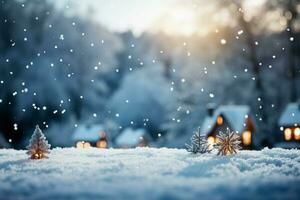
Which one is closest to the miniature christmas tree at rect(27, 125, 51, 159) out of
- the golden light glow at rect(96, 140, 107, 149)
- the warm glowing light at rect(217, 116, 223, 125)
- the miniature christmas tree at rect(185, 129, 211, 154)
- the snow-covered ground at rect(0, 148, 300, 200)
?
the snow-covered ground at rect(0, 148, 300, 200)

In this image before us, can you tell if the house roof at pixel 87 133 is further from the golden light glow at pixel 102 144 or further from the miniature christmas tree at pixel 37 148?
the miniature christmas tree at pixel 37 148

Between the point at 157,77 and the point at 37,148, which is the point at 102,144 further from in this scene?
the point at 37,148

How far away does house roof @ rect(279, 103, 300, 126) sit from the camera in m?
57.1

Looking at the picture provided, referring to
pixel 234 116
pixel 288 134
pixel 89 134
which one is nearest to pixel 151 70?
pixel 89 134

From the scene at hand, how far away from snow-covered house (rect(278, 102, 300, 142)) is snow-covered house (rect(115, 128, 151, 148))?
23.3m

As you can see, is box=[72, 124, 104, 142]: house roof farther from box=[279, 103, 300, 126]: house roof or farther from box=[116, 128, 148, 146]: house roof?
box=[279, 103, 300, 126]: house roof

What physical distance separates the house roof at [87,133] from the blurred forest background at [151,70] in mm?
1130

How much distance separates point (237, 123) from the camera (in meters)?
57.3

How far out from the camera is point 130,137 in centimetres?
7512

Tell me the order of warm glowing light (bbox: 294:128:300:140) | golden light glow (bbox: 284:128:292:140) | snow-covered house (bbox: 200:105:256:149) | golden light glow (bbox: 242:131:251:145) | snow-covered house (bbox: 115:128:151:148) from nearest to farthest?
snow-covered house (bbox: 200:105:256:149)
warm glowing light (bbox: 294:128:300:140)
golden light glow (bbox: 284:128:292:140)
golden light glow (bbox: 242:131:251:145)
snow-covered house (bbox: 115:128:151:148)

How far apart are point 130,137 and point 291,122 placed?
26.4m

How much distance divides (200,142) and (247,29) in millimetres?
39790

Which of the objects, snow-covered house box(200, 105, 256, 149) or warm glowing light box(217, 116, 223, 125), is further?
warm glowing light box(217, 116, 223, 125)

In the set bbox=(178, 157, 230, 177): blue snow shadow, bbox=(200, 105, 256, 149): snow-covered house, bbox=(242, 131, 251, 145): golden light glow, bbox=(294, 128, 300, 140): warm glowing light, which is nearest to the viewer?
bbox=(178, 157, 230, 177): blue snow shadow
